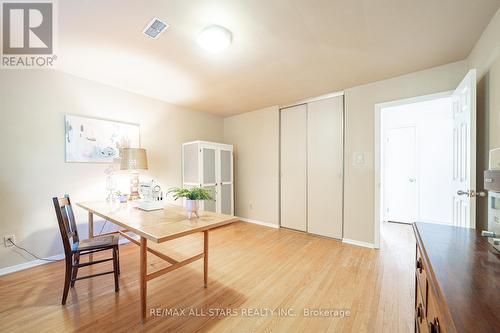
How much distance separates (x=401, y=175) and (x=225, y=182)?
3800 millimetres

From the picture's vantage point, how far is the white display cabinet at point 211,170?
371cm

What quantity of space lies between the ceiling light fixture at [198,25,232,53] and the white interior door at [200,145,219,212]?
81.5 inches

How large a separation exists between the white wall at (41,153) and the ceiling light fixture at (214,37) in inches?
78.3

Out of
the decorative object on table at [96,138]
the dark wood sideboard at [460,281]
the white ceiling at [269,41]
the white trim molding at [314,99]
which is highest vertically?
the white ceiling at [269,41]

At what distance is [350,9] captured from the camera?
5.05 feet

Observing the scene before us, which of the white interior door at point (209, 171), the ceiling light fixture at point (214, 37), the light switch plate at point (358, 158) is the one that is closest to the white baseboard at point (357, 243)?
the light switch plate at point (358, 158)

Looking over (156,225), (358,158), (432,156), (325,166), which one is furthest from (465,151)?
(156,225)

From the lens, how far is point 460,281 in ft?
2.18

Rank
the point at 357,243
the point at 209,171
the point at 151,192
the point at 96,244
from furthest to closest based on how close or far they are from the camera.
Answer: the point at 209,171, the point at 357,243, the point at 151,192, the point at 96,244

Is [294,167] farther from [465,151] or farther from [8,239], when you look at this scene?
[8,239]

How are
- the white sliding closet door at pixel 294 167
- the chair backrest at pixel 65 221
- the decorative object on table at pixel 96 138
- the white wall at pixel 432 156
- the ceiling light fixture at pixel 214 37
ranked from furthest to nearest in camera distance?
1. the white wall at pixel 432 156
2. the white sliding closet door at pixel 294 167
3. the decorative object on table at pixel 96 138
4. the ceiling light fixture at pixel 214 37
5. the chair backrest at pixel 65 221

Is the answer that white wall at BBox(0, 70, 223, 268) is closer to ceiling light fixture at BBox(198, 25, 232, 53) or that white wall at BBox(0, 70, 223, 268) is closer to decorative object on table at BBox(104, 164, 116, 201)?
decorative object on table at BBox(104, 164, 116, 201)

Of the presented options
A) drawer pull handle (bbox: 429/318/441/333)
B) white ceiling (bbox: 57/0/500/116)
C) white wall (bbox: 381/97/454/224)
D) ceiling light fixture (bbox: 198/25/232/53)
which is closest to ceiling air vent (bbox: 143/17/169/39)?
white ceiling (bbox: 57/0/500/116)

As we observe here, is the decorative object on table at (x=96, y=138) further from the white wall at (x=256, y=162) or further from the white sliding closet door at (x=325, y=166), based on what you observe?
the white sliding closet door at (x=325, y=166)
